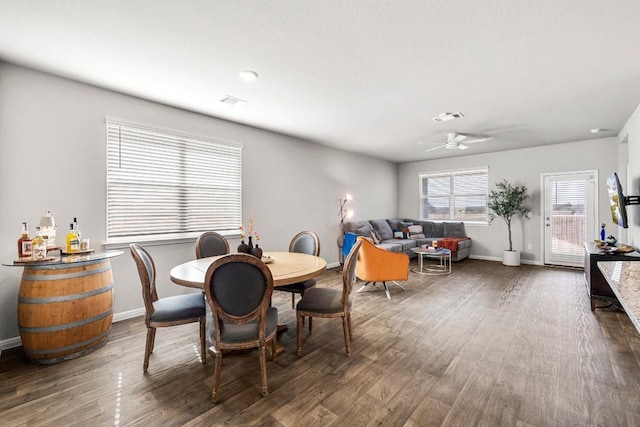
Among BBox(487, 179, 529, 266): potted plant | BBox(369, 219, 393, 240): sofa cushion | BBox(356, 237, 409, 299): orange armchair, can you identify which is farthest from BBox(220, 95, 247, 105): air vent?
BBox(487, 179, 529, 266): potted plant

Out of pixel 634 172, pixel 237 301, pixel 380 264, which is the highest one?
pixel 634 172

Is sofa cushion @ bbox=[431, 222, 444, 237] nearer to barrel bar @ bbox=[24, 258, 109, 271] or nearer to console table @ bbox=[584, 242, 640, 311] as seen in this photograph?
console table @ bbox=[584, 242, 640, 311]

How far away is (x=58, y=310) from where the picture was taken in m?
2.31

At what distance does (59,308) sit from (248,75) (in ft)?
8.48

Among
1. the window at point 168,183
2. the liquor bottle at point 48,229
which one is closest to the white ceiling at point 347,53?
the window at point 168,183

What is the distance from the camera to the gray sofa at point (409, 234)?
6.17m

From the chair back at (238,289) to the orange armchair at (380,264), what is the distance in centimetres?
227

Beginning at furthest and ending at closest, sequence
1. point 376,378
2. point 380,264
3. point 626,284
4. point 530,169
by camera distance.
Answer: point 530,169, point 380,264, point 376,378, point 626,284

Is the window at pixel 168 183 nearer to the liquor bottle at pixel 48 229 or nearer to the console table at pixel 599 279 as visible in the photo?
the liquor bottle at pixel 48 229

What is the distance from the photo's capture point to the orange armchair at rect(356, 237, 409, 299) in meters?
3.96

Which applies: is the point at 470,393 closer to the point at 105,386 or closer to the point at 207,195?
the point at 105,386

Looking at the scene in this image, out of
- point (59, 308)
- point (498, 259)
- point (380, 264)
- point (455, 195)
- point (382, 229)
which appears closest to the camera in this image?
point (59, 308)

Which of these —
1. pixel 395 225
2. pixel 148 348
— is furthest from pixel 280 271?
pixel 395 225

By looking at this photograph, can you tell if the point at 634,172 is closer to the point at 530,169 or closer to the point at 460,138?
the point at 460,138
